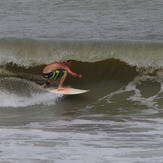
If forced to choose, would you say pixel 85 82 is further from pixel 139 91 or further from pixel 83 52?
pixel 139 91

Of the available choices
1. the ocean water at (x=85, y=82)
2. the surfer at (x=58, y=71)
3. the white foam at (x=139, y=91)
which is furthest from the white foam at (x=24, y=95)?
the white foam at (x=139, y=91)

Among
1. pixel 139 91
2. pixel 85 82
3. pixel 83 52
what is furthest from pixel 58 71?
A: pixel 139 91

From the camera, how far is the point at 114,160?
19.0 feet

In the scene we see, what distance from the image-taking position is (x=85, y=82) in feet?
35.7

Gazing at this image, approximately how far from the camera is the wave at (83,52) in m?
10.9

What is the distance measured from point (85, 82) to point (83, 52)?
68 centimetres

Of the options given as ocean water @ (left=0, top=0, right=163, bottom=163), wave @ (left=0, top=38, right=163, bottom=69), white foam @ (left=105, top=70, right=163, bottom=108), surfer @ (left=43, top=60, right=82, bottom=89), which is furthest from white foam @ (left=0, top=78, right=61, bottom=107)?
white foam @ (left=105, top=70, right=163, bottom=108)

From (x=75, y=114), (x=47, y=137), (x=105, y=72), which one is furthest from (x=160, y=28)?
(x=47, y=137)

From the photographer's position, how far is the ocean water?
6352mm

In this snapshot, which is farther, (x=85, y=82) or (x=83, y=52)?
(x=83, y=52)

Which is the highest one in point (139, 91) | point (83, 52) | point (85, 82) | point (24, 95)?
point (83, 52)

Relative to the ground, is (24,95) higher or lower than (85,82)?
lower

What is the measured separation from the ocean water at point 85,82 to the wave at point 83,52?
0.02m

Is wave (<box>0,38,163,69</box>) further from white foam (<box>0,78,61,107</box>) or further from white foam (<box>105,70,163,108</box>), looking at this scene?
white foam (<box>0,78,61,107</box>)
